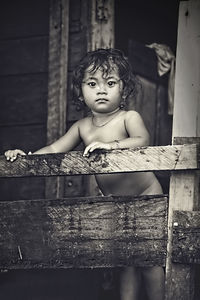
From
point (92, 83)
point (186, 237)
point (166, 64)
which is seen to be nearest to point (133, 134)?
point (92, 83)

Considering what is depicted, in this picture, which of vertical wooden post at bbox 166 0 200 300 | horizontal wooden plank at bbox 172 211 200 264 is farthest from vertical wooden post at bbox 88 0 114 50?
horizontal wooden plank at bbox 172 211 200 264

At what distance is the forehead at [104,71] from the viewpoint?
13.6 ft

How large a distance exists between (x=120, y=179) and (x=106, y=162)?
2.14 ft

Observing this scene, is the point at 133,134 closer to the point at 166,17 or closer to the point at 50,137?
the point at 50,137

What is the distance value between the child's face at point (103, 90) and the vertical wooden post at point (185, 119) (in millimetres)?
808

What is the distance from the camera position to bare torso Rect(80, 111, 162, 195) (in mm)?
4055

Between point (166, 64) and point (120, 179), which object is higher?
point (166, 64)

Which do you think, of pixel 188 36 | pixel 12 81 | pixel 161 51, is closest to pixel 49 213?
pixel 188 36

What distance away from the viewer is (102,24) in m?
5.04

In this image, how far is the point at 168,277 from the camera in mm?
3279

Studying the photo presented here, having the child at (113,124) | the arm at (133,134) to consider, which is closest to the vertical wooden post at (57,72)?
the child at (113,124)

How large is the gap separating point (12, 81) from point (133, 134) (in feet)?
5.70

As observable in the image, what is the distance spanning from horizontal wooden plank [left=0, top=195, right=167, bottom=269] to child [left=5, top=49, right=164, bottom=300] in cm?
51

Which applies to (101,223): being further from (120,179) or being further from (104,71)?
(104,71)
